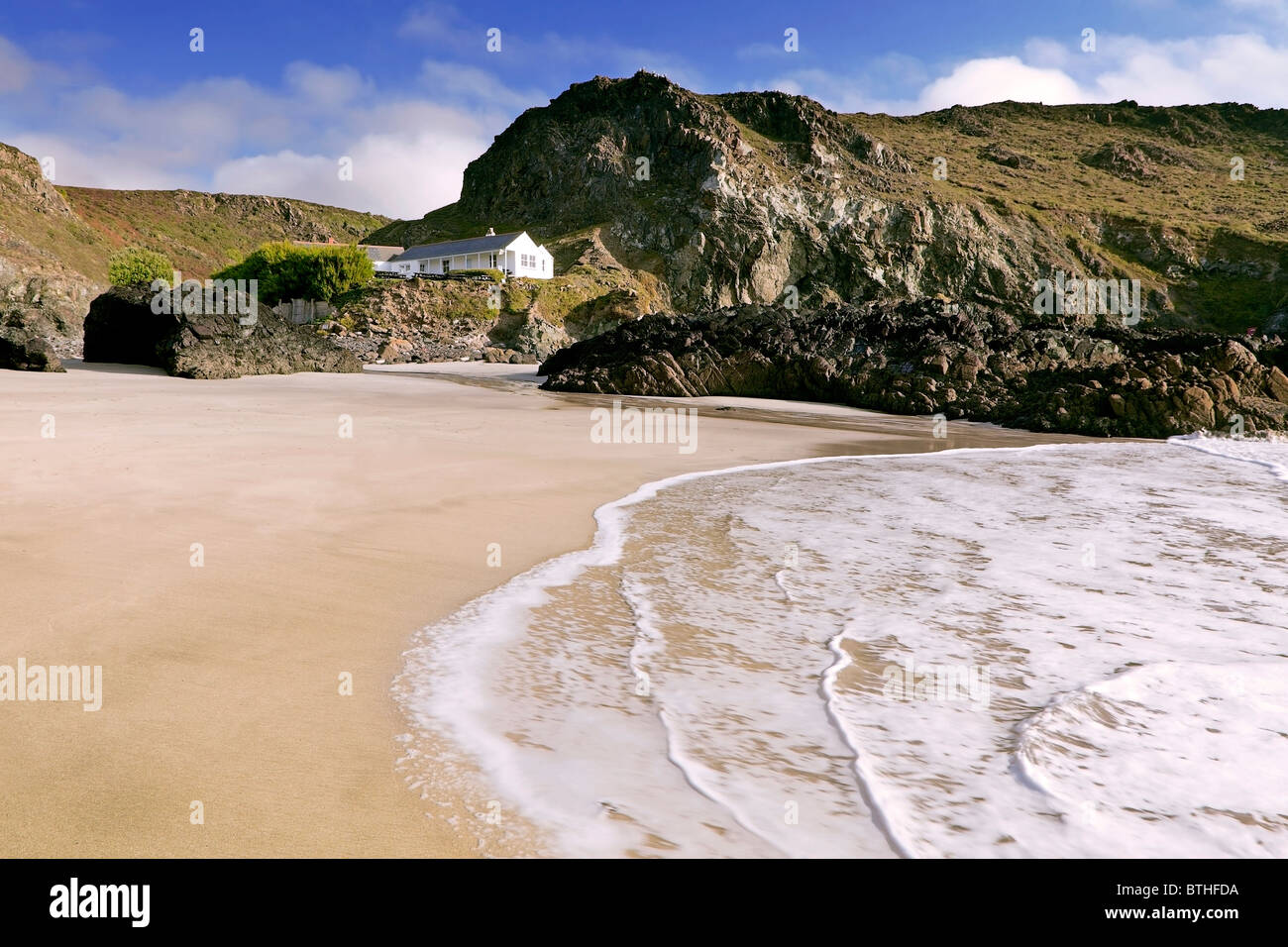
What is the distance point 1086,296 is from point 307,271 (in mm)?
63713

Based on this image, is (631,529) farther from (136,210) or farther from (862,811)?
(136,210)

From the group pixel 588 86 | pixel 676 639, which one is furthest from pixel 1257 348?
pixel 588 86

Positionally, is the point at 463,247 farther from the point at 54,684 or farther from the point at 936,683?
the point at 936,683

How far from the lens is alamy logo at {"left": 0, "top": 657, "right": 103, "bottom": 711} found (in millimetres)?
2947

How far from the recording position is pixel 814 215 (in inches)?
2822

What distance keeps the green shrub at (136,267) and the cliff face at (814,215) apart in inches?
838

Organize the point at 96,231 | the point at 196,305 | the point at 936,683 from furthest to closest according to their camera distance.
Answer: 1. the point at 96,231
2. the point at 196,305
3. the point at 936,683

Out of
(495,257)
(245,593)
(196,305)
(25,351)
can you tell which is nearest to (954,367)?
(245,593)

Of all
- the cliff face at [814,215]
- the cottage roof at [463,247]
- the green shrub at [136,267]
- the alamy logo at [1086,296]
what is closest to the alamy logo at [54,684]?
the cliff face at [814,215]

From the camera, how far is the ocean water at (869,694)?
244cm

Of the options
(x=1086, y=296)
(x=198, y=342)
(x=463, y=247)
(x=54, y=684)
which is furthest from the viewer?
(x=1086, y=296)

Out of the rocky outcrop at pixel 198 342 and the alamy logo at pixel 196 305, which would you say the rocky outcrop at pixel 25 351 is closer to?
the rocky outcrop at pixel 198 342

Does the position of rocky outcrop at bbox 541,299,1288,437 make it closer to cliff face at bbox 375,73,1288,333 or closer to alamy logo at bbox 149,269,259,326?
alamy logo at bbox 149,269,259,326
